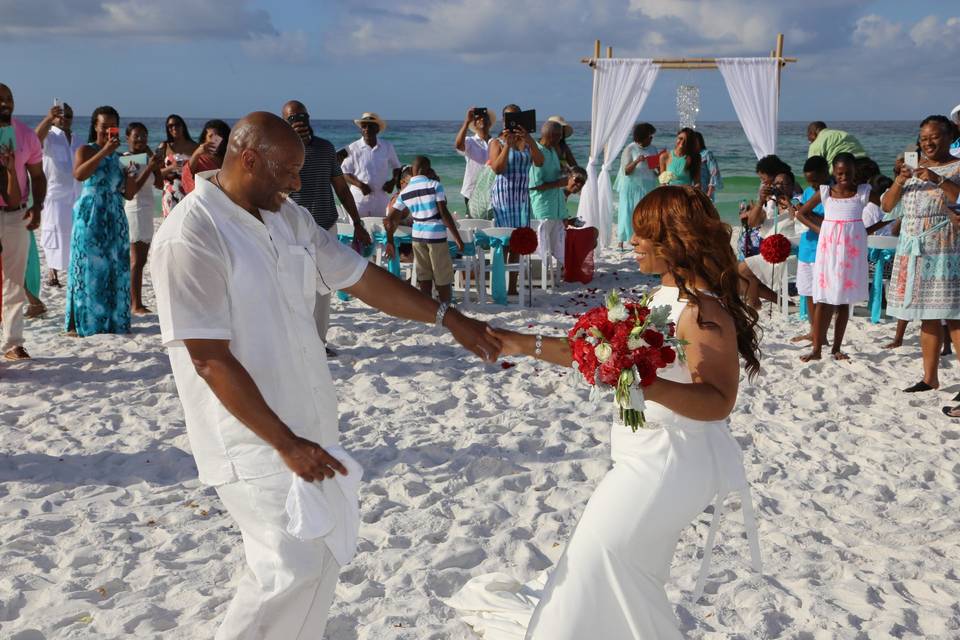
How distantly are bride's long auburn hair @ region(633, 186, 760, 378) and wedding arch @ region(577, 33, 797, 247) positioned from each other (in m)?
11.9

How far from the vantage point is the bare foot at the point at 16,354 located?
8387mm

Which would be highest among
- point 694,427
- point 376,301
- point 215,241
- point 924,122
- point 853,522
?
point 924,122

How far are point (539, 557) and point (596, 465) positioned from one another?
136cm

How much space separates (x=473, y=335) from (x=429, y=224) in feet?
21.3

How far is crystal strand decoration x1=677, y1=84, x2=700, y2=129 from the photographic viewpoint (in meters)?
17.0

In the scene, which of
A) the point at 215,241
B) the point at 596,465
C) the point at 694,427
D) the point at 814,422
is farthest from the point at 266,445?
the point at 814,422

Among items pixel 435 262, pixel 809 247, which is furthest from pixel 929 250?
pixel 435 262

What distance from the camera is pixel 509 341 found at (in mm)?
3928

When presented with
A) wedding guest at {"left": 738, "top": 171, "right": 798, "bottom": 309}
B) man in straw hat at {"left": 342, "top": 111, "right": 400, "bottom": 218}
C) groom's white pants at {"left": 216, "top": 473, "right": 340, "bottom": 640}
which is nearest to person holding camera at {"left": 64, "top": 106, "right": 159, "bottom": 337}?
man in straw hat at {"left": 342, "top": 111, "right": 400, "bottom": 218}

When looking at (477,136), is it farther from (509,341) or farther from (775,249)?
(509,341)

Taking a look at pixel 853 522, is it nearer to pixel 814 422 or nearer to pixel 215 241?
pixel 814 422

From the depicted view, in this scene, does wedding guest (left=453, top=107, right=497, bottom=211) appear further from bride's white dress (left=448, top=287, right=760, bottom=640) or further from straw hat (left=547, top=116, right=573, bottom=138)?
bride's white dress (left=448, top=287, right=760, bottom=640)

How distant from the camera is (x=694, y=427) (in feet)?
10.8

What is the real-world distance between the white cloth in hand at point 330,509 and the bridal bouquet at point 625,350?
821mm
